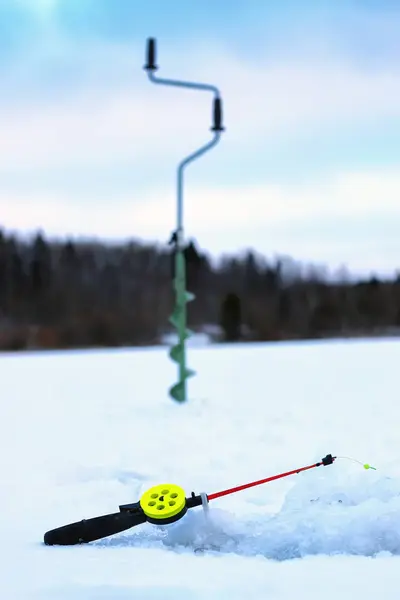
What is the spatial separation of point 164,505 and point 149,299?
2950 cm

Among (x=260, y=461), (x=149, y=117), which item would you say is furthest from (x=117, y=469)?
(x=149, y=117)

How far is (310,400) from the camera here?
6.81 meters

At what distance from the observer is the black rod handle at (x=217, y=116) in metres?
6.26

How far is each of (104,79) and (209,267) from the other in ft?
76.0

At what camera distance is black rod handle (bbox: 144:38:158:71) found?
6.31 metres

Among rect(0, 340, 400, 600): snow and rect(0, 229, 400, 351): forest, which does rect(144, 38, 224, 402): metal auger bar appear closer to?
rect(0, 340, 400, 600): snow

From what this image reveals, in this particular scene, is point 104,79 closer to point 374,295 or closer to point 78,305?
point 78,305

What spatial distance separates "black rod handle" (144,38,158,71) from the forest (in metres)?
17.4

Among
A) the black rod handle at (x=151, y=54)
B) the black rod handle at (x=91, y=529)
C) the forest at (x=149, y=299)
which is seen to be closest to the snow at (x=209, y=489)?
the black rod handle at (x=91, y=529)

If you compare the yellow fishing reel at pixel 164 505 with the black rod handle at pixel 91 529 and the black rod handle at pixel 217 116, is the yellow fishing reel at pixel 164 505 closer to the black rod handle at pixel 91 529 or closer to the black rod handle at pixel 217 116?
the black rod handle at pixel 91 529

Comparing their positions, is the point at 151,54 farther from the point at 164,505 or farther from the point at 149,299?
the point at 149,299

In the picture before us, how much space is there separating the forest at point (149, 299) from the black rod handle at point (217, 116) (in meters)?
17.6

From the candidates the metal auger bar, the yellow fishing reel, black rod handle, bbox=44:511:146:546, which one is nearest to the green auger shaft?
the metal auger bar

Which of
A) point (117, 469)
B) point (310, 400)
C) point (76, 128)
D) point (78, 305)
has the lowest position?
point (78, 305)
